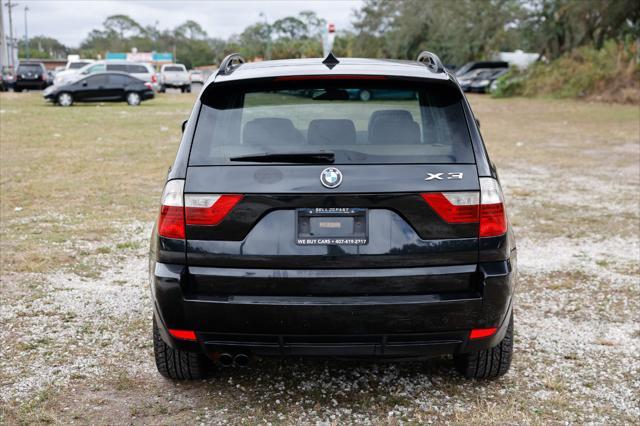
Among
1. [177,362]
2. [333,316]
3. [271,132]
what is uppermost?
[271,132]

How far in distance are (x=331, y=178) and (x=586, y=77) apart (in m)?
30.1

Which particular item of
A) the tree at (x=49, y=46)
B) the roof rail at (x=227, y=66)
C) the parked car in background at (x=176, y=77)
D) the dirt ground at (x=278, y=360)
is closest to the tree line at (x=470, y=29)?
the parked car in background at (x=176, y=77)

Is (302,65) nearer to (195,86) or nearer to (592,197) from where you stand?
(592,197)

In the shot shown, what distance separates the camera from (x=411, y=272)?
3.19m

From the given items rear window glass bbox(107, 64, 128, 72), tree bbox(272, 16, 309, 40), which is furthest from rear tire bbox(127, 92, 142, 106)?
tree bbox(272, 16, 309, 40)

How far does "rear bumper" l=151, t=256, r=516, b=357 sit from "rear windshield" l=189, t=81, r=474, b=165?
55 centimetres

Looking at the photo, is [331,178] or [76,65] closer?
[331,178]

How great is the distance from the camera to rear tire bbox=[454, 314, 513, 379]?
3844 mm

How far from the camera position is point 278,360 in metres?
4.29

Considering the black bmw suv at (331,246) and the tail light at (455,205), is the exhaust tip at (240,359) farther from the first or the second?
the tail light at (455,205)

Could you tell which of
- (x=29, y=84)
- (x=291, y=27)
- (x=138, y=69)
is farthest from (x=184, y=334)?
(x=291, y=27)

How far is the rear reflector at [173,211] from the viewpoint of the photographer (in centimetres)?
327

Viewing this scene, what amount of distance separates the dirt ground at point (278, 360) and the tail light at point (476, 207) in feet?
3.24

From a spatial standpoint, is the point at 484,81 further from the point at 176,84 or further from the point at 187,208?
the point at 187,208
